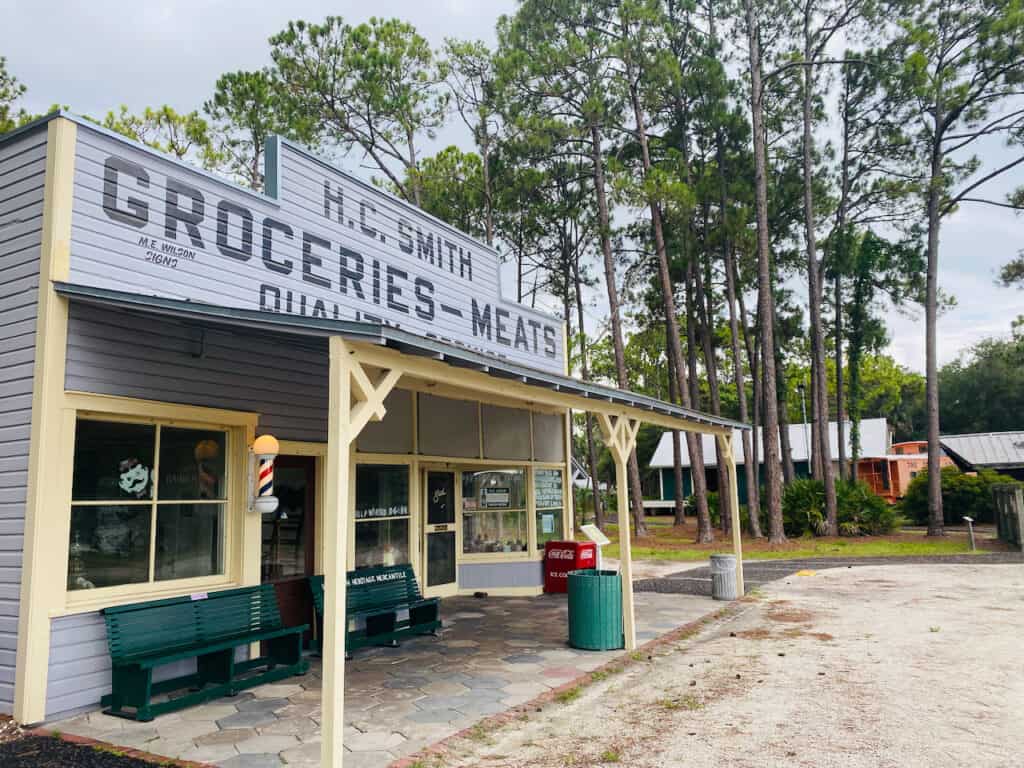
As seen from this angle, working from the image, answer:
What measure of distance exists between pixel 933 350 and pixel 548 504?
13.8 meters

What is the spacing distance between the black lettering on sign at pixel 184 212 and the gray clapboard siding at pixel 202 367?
94cm

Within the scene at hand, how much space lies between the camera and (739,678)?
601 cm

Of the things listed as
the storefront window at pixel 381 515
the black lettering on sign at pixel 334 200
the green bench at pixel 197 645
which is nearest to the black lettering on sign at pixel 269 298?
the black lettering on sign at pixel 334 200

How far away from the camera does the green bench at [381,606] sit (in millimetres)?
6973

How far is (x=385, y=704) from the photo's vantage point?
524 cm

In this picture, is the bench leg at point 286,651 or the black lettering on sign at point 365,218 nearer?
the bench leg at point 286,651

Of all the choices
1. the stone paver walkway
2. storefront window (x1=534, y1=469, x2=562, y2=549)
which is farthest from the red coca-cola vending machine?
the stone paver walkway

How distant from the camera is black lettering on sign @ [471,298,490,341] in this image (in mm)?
10641

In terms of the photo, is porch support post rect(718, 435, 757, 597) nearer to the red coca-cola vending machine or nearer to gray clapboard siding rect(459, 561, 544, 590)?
the red coca-cola vending machine

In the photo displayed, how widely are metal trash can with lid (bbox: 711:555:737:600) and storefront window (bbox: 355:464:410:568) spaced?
4.58 meters

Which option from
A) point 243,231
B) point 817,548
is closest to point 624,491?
point 243,231

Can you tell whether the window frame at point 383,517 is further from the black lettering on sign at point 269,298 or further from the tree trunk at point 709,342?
the tree trunk at point 709,342

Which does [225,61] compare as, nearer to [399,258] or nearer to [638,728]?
[399,258]

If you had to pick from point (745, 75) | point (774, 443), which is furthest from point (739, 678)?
point (745, 75)
